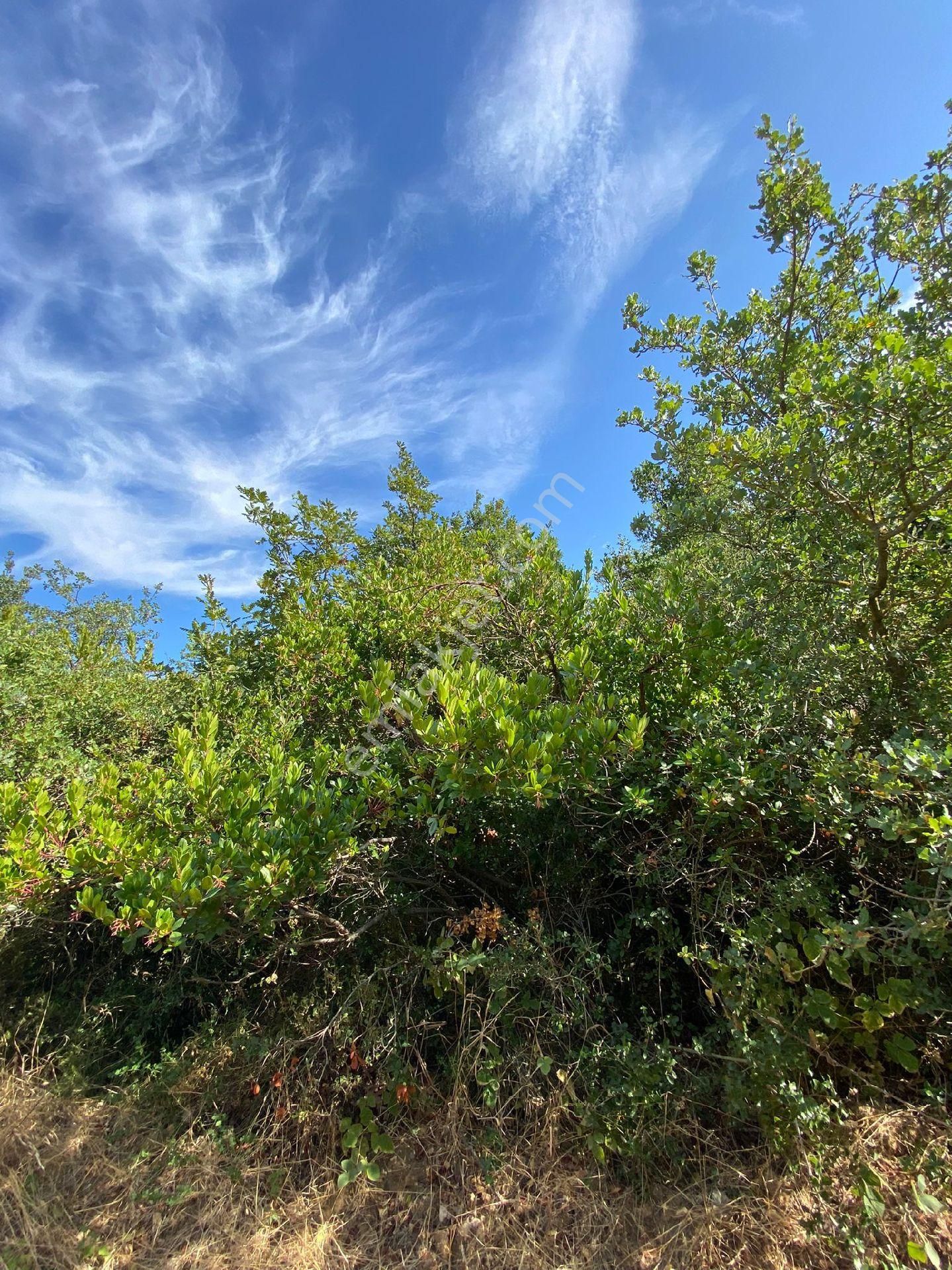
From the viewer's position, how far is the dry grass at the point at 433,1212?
5.09 feet

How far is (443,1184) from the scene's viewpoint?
1.92m

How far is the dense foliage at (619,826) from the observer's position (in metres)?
1.71

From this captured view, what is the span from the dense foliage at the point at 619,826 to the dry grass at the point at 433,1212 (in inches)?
6.4

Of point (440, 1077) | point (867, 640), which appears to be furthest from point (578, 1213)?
point (867, 640)

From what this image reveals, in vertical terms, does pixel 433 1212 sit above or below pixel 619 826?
below

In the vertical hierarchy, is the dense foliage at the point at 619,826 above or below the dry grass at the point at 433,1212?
above

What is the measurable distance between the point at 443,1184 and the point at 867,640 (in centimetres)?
287

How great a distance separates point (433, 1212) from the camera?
1.84 metres

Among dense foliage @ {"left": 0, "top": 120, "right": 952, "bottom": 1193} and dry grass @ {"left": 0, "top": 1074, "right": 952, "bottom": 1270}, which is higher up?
dense foliage @ {"left": 0, "top": 120, "right": 952, "bottom": 1193}

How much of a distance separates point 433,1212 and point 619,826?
1601mm

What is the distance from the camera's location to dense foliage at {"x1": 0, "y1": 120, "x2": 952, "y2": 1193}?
1.71 metres

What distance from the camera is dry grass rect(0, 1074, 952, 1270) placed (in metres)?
1.55

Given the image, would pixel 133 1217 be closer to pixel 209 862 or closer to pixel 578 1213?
pixel 209 862

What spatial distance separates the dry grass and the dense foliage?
16cm
